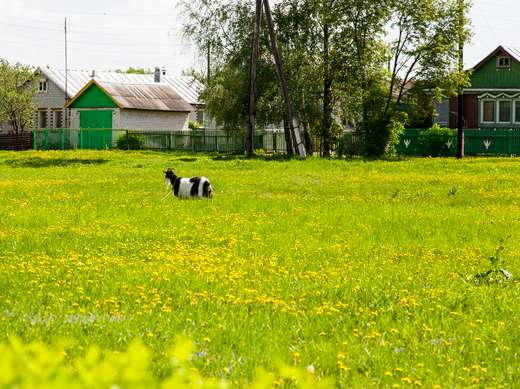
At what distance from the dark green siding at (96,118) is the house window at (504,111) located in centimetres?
3057

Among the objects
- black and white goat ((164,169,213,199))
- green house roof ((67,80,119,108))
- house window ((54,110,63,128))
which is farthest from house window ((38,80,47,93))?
black and white goat ((164,169,213,199))

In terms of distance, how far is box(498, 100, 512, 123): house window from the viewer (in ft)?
214

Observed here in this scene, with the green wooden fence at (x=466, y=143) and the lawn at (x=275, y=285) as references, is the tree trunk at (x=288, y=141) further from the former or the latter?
the lawn at (x=275, y=285)

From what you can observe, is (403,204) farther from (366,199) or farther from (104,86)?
(104,86)

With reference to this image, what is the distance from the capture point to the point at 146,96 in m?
77.7

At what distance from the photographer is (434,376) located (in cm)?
649

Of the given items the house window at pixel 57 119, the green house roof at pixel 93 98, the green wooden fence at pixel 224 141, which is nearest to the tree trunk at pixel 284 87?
the green wooden fence at pixel 224 141

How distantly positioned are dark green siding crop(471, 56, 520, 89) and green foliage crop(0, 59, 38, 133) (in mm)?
36857

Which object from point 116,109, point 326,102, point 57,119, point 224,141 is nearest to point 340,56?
point 326,102

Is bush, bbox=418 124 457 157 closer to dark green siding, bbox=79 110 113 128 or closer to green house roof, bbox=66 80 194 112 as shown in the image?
green house roof, bbox=66 80 194 112

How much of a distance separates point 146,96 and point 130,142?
527 inches

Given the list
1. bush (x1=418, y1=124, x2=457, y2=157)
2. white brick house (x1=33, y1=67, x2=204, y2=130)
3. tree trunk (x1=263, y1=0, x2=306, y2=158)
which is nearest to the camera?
tree trunk (x1=263, y1=0, x2=306, y2=158)

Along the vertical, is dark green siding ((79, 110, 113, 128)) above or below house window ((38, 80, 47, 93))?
below

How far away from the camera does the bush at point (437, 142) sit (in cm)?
5572
